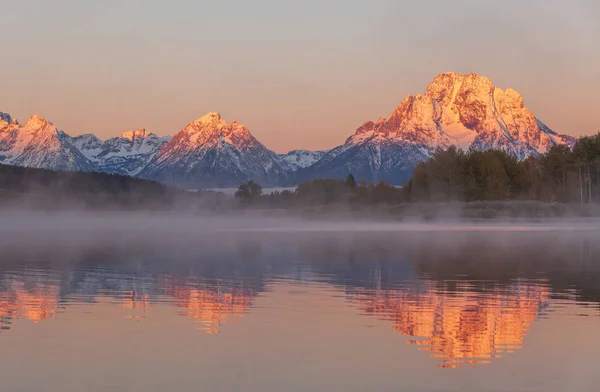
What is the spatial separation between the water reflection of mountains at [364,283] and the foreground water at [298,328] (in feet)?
0.32

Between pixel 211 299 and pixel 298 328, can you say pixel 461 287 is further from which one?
pixel 298 328

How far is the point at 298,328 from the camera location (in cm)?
2641

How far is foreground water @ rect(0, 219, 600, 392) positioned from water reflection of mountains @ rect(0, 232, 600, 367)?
0.32 ft

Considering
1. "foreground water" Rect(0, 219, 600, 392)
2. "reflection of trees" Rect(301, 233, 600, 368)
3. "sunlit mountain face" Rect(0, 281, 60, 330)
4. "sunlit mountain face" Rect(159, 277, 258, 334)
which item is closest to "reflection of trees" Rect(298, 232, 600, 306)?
"reflection of trees" Rect(301, 233, 600, 368)

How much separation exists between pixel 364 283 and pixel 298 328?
13.5 metres

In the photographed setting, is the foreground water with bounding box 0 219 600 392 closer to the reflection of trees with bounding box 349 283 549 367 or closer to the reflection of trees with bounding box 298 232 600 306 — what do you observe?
the reflection of trees with bounding box 349 283 549 367

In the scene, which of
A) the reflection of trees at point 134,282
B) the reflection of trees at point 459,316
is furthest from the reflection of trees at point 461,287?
the reflection of trees at point 134,282

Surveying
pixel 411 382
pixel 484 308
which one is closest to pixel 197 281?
pixel 484 308

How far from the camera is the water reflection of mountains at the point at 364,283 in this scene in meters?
27.1

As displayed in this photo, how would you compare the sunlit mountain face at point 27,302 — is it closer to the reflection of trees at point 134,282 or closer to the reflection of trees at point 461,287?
the reflection of trees at point 134,282

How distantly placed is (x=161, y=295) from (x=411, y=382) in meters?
16.8

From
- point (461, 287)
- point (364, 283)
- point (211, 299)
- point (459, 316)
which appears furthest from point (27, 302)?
point (461, 287)

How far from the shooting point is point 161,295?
34.3 m

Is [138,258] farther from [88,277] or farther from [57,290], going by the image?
[57,290]
